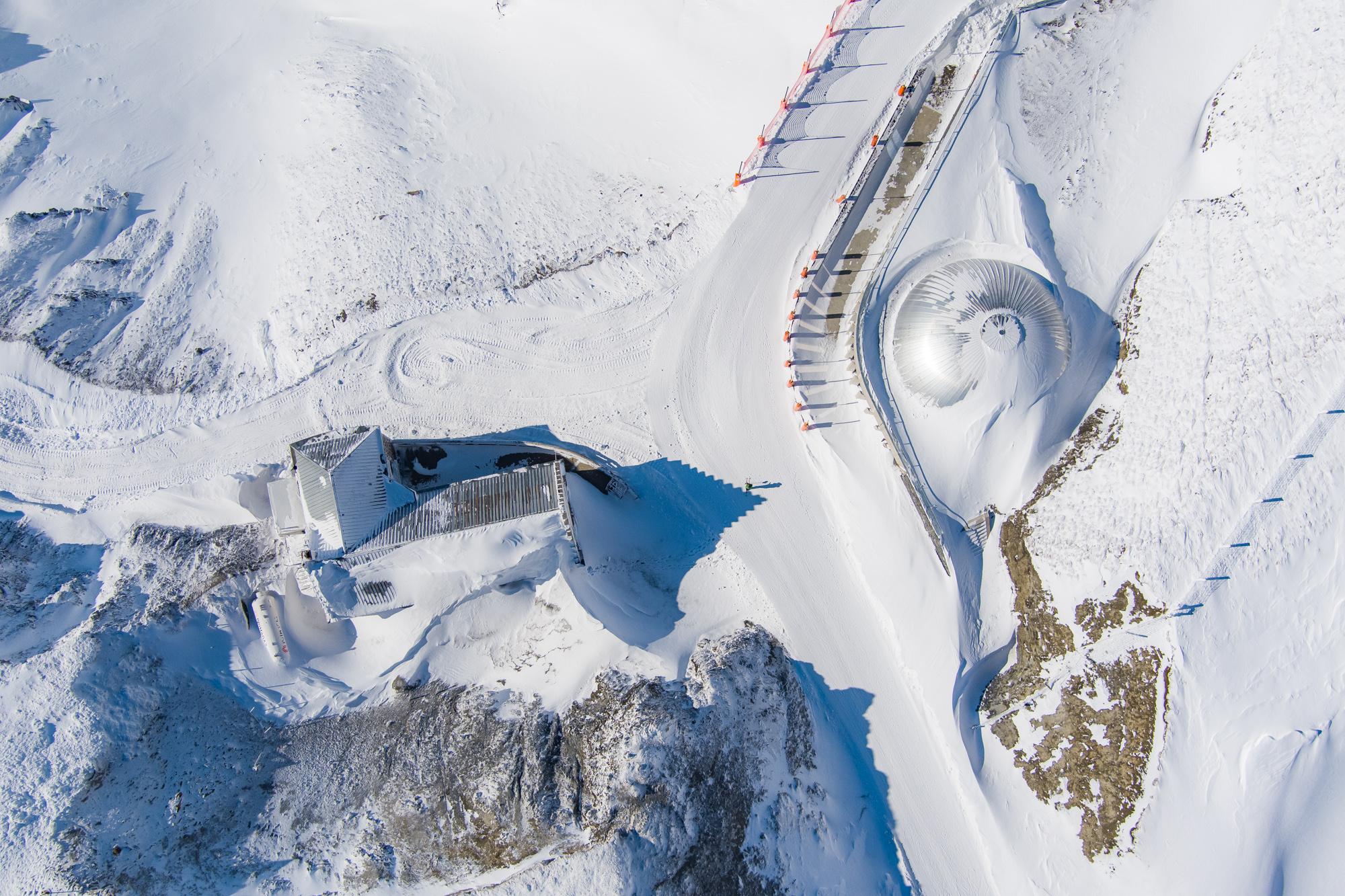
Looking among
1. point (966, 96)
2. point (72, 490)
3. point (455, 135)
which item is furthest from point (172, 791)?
point (966, 96)

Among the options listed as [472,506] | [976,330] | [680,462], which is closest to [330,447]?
[472,506]

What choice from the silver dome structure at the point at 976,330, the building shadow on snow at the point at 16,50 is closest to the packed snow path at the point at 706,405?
the silver dome structure at the point at 976,330

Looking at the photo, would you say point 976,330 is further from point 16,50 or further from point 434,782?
point 16,50

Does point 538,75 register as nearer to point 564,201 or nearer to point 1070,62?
point 564,201

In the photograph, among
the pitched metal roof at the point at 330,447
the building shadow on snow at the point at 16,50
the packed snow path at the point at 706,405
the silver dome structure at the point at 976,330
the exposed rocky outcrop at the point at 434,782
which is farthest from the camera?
the building shadow on snow at the point at 16,50

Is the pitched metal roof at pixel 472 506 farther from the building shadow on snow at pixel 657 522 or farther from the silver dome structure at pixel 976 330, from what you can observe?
the silver dome structure at pixel 976 330

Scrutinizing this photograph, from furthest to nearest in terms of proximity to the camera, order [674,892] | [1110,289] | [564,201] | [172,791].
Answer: [564,201] < [1110,289] < [172,791] < [674,892]

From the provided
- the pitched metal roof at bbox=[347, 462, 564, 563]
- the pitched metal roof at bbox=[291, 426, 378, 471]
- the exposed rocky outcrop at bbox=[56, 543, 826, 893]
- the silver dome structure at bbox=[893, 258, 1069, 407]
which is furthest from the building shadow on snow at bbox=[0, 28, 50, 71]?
the silver dome structure at bbox=[893, 258, 1069, 407]
